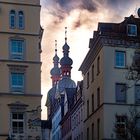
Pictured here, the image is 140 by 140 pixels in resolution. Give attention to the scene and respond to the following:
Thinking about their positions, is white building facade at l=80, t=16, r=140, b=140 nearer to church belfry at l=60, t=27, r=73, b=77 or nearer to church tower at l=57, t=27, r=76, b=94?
church tower at l=57, t=27, r=76, b=94

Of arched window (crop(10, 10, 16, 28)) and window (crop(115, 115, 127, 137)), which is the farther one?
window (crop(115, 115, 127, 137))

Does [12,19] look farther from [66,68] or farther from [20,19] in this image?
[66,68]

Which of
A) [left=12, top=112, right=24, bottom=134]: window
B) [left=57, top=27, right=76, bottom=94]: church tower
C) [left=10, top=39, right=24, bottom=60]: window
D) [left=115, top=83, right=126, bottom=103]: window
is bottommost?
[left=12, top=112, right=24, bottom=134]: window

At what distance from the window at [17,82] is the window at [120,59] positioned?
1134cm

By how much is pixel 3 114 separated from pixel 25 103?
7.67 feet

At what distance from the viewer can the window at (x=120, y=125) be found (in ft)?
208

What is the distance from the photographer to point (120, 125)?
65.2 m

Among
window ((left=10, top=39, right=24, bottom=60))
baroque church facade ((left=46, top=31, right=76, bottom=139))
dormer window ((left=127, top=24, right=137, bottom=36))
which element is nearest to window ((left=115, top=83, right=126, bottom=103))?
dormer window ((left=127, top=24, right=137, bottom=36))

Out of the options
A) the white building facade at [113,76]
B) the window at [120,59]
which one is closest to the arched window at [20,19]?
the white building facade at [113,76]

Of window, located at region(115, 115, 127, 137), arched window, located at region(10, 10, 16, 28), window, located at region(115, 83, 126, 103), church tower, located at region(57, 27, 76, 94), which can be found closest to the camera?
arched window, located at region(10, 10, 16, 28)

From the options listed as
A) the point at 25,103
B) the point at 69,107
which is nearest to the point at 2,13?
the point at 25,103

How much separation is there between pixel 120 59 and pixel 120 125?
7.21 meters

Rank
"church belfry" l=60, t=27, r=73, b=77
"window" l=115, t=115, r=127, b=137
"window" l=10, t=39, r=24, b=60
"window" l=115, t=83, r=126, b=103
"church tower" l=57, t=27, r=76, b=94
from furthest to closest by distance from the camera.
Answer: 1. "church belfry" l=60, t=27, r=73, b=77
2. "church tower" l=57, t=27, r=76, b=94
3. "window" l=115, t=83, r=126, b=103
4. "window" l=115, t=115, r=127, b=137
5. "window" l=10, t=39, r=24, b=60

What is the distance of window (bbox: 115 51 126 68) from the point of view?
6706 cm
